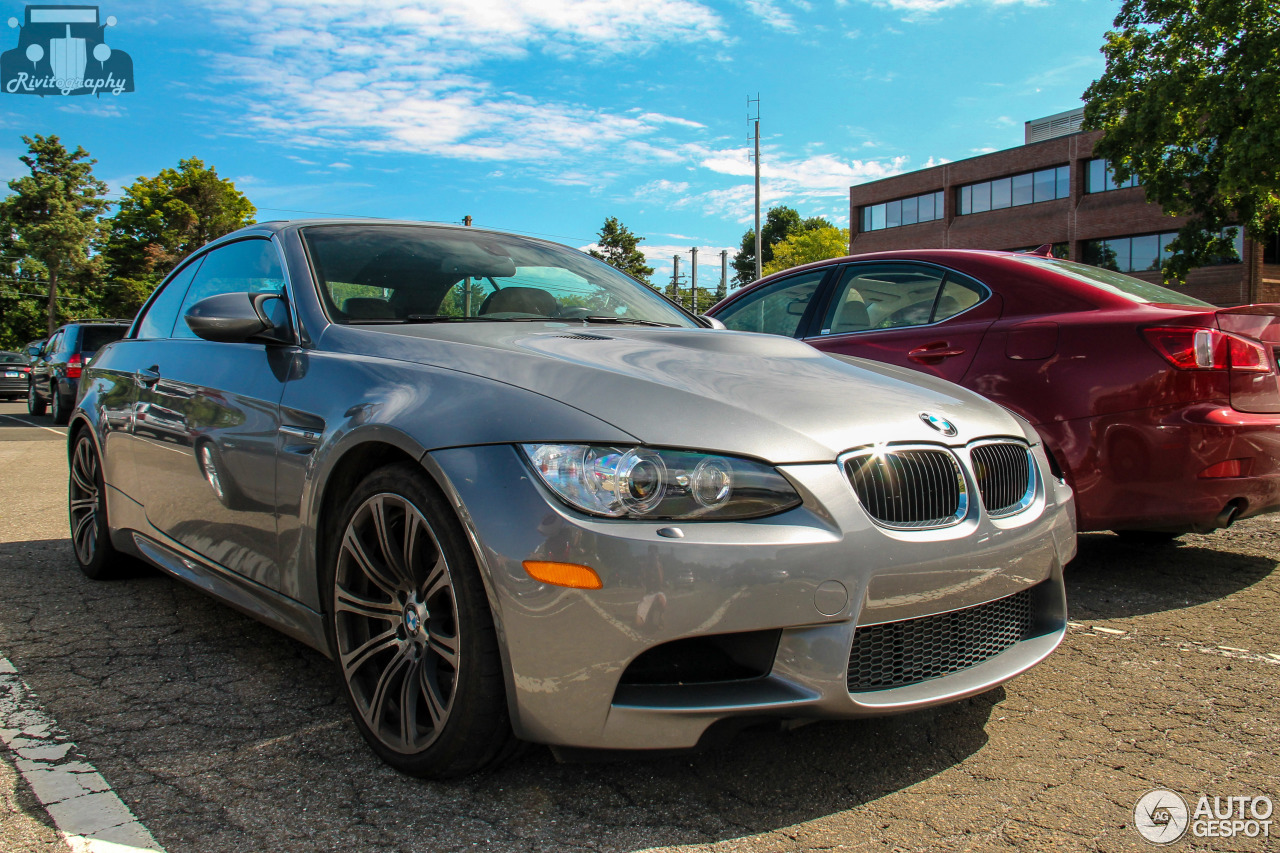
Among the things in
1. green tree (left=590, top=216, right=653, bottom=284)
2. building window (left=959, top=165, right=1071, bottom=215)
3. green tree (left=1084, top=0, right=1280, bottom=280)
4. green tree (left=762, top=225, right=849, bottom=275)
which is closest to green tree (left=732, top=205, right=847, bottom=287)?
green tree (left=762, top=225, right=849, bottom=275)

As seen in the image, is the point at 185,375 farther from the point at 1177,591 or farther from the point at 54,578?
the point at 1177,591

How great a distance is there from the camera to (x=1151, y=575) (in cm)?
419

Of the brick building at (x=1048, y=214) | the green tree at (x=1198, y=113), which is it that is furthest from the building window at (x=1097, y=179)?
the green tree at (x=1198, y=113)

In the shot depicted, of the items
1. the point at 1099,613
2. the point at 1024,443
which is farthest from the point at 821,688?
the point at 1099,613

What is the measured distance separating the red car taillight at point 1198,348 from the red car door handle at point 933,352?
0.80 metres

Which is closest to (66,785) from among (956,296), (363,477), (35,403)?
(363,477)

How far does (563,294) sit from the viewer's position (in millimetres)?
3350

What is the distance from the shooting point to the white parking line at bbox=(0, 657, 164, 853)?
1925 millimetres

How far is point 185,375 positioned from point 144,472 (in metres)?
0.50

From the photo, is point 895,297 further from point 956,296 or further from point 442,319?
point 442,319

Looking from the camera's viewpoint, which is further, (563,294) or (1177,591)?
(1177,591)

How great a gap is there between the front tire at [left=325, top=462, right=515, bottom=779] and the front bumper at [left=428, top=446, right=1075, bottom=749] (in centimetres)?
8

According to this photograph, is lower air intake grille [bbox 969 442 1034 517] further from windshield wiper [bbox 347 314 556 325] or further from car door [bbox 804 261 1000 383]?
car door [bbox 804 261 1000 383]

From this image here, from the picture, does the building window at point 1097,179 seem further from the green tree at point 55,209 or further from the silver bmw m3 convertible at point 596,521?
the green tree at point 55,209
